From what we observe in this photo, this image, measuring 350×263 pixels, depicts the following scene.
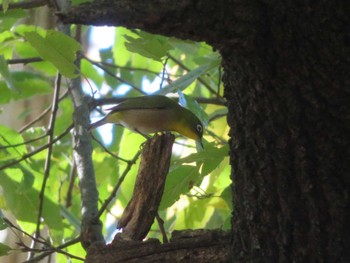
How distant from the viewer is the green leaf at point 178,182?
2350 millimetres

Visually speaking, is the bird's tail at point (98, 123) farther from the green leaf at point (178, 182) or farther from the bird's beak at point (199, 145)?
the green leaf at point (178, 182)

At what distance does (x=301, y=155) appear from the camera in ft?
4.71

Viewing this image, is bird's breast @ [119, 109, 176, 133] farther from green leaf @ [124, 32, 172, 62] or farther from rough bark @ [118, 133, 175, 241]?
rough bark @ [118, 133, 175, 241]

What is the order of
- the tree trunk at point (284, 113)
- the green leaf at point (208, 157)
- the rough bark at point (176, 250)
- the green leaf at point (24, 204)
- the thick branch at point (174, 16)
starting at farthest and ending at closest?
1. the green leaf at point (24, 204)
2. the green leaf at point (208, 157)
3. the rough bark at point (176, 250)
4. the tree trunk at point (284, 113)
5. the thick branch at point (174, 16)

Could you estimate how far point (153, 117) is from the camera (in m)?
3.18

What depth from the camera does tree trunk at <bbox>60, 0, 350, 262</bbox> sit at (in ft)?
4.37

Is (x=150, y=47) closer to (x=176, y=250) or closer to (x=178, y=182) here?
(x=178, y=182)

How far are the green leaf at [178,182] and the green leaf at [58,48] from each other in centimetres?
42

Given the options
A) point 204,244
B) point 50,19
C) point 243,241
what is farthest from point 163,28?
point 50,19

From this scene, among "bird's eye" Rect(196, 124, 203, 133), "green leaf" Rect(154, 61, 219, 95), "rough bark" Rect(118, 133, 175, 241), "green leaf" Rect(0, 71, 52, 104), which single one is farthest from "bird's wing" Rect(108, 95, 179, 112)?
"rough bark" Rect(118, 133, 175, 241)

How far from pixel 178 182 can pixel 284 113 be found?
101 cm

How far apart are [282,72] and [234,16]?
0.45 ft

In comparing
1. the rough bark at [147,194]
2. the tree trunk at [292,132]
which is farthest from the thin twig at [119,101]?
the tree trunk at [292,132]

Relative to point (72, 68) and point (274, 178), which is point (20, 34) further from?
point (274, 178)
